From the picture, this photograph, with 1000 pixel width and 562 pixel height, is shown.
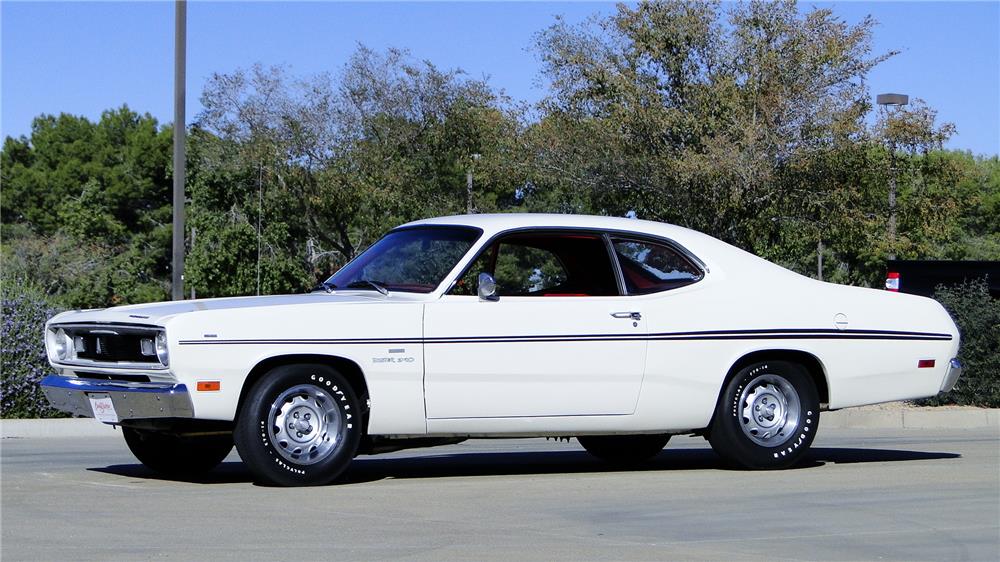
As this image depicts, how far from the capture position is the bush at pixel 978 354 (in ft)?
53.2

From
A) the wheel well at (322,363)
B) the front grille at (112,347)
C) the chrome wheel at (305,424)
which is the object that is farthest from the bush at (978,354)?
the front grille at (112,347)

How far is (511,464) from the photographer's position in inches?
402

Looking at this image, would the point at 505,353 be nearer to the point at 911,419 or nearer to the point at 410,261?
the point at 410,261

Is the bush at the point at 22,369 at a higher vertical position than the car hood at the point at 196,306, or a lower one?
lower

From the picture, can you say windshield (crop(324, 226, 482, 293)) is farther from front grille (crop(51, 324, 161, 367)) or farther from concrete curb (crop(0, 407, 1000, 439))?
concrete curb (crop(0, 407, 1000, 439))

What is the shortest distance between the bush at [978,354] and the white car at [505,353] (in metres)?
6.60

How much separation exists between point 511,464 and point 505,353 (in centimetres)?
185

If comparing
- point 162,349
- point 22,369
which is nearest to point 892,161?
point 22,369

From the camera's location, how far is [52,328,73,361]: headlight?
8648mm

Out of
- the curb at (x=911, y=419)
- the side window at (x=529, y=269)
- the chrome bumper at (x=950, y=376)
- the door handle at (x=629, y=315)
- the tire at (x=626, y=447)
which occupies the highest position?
the side window at (x=529, y=269)

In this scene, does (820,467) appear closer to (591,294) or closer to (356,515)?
(591,294)

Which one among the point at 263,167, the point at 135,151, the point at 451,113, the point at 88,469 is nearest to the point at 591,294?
the point at 88,469

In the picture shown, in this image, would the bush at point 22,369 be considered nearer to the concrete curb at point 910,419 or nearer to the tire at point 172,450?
the concrete curb at point 910,419

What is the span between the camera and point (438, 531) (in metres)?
6.76
